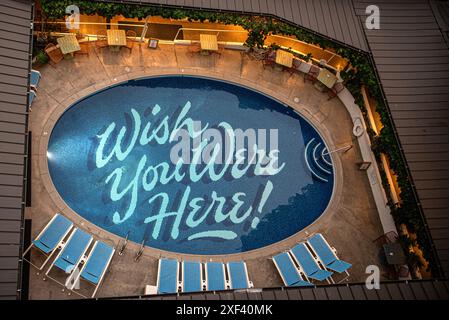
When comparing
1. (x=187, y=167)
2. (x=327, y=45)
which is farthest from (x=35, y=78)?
(x=327, y=45)

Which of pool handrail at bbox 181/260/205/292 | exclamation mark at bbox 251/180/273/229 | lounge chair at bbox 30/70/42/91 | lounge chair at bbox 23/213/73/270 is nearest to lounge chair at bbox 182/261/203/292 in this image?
pool handrail at bbox 181/260/205/292

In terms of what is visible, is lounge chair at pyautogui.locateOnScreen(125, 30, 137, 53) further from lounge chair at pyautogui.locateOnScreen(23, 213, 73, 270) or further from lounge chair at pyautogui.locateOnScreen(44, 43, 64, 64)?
lounge chair at pyautogui.locateOnScreen(23, 213, 73, 270)

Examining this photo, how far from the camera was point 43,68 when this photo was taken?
24578mm

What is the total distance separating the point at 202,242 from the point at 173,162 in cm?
408

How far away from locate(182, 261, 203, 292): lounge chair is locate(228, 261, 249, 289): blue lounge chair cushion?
4.00 feet

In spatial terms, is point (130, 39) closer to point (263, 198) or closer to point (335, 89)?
point (263, 198)

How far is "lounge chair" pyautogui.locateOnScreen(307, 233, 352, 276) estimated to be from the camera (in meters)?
21.2

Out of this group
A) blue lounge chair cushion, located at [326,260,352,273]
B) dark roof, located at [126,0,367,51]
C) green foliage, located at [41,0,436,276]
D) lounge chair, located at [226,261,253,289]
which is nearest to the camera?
lounge chair, located at [226,261,253,289]

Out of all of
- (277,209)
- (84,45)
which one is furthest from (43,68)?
(277,209)

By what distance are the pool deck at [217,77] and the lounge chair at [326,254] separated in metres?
0.62

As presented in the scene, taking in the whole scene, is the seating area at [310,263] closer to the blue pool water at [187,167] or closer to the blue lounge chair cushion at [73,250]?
the blue pool water at [187,167]

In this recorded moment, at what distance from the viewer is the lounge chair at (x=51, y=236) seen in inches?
777

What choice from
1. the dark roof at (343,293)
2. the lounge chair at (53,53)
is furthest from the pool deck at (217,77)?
the dark roof at (343,293)
